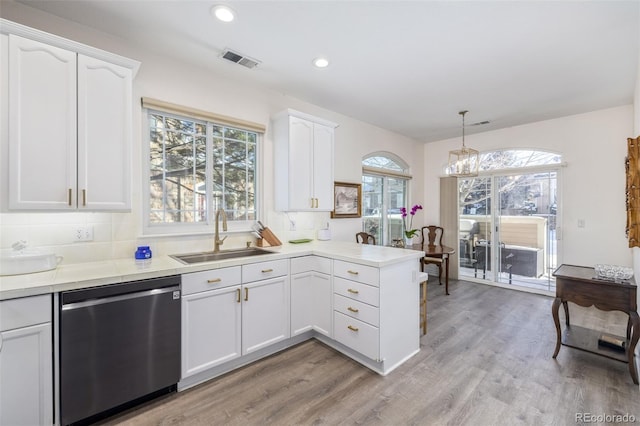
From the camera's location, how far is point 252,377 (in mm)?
A: 2229

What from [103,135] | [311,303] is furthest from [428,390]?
[103,135]

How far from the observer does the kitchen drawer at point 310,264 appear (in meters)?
2.65

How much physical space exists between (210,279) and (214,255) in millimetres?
588

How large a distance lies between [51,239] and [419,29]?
10.4 feet

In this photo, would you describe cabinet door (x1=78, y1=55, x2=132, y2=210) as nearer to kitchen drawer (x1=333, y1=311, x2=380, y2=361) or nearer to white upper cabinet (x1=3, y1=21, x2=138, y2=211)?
white upper cabinet (x1=3, y1=21, x2=138, y2=211)

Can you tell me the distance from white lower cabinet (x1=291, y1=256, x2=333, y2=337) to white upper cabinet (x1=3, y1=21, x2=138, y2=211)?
1546 millimetres

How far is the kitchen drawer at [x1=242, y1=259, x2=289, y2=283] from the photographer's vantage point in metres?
2.32

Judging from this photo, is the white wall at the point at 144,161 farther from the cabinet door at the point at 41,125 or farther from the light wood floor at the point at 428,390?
the light wood floor at the point at 428,390

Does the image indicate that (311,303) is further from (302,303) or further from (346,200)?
(346,200)

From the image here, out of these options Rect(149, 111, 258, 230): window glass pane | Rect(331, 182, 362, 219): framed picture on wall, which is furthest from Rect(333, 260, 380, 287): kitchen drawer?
Rect(331, 182, 362, 219): framed picture on wall

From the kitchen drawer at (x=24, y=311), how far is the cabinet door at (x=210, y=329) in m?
0.72

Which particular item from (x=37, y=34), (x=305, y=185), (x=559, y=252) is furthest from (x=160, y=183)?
(x=559, y=252)

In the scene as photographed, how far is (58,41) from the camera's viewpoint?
1.77 metres

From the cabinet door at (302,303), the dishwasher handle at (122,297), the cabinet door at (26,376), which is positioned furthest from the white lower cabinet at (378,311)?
the cabinet door at (26,376)
